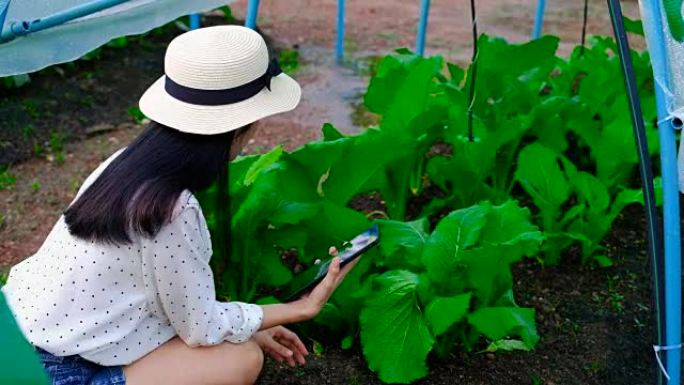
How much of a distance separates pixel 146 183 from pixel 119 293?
0.94 ft

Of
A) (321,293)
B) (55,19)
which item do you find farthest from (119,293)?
(55,19)

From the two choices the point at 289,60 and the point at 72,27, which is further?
the point at 289,60

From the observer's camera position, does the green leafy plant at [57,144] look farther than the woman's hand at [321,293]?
Yes

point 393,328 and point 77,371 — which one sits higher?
point 77,371

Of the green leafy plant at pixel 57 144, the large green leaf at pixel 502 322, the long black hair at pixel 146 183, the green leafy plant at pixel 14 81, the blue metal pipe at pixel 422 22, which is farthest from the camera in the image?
the green leafy plant at pixel 14 81

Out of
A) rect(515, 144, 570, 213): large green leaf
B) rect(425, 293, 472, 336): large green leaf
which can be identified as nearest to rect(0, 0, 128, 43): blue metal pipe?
rect(425, 293, 472, 336): large green leaf

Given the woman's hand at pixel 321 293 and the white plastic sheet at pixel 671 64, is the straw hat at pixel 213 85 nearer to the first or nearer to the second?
the woman's hand at pixel 321 293

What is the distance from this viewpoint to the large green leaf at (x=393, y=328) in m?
2.63

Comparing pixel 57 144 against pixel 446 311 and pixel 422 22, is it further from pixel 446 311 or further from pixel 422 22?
pixel 446 311

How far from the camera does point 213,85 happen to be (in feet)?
7.00

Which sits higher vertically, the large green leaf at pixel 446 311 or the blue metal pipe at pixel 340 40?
the large green leaf at pixel 446 311

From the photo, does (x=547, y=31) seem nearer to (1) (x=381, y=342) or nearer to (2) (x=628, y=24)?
(2) (x=628, y=24)

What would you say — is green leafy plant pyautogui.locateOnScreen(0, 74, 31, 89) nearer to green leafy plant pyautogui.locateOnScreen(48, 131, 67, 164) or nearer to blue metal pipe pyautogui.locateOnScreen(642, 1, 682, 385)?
green leafy plant pyautogui.locateOnScreen(48, 131, 67, 164)

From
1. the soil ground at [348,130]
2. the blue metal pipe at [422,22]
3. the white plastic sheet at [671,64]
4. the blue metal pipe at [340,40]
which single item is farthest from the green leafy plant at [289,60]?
the white plastic sheet at [671,64]
